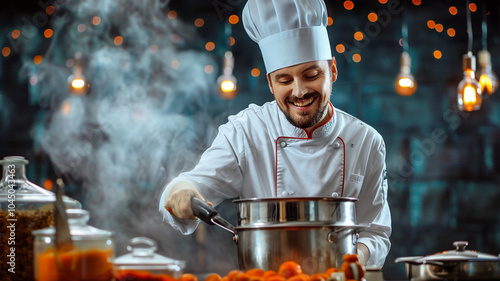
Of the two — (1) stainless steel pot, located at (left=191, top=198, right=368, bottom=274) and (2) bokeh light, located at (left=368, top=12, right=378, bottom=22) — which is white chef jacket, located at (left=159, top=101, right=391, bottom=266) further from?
(2) bokeh light, located at (left=368, top=12, right=378, bottom=22)

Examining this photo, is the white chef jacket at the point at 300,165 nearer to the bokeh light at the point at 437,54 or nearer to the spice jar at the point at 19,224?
the spice jar at the point at 19,224

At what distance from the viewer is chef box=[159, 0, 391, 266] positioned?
2.29 metres

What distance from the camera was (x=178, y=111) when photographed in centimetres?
516

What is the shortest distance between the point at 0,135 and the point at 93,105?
88cm

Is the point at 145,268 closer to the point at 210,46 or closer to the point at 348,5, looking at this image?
the point at 210,46

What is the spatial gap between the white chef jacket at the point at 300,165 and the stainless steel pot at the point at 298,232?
0.71m

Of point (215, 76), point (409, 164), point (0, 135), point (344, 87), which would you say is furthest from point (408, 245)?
point (0, 135)

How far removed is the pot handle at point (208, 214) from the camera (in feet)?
5.29

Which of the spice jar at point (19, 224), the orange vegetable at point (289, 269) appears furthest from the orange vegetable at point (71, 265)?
the orange vegetable at point (289, 269)

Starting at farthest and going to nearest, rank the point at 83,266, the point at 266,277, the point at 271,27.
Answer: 1. the point at 271,27
2. the point at 266,277
3. the point at 83,266

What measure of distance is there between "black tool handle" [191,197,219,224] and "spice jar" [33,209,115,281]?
419 millimetres

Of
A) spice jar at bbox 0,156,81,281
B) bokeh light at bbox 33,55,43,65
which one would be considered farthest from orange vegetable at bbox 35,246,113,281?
bokeh light at bbox 33,55,43,65

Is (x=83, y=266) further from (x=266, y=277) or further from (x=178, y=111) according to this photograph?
(x=178, y=111)

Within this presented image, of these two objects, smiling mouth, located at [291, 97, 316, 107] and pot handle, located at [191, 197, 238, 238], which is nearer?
pot handle, located at [191, 197, 238, 238]
